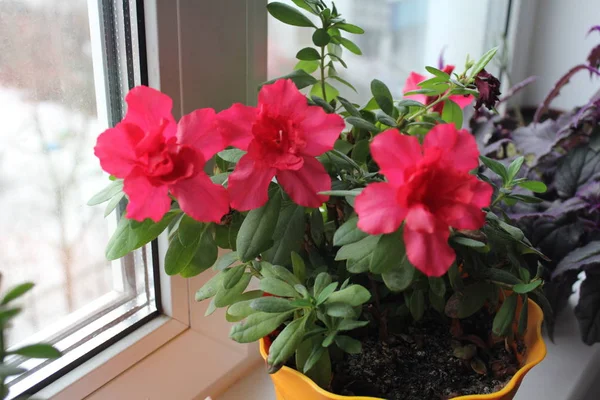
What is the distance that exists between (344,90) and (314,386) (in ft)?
2.19

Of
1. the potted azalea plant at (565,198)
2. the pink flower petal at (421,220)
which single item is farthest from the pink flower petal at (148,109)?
the potted azalea plant at (565,198)

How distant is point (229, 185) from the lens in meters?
0.45

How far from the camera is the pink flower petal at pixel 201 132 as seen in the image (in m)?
0.45

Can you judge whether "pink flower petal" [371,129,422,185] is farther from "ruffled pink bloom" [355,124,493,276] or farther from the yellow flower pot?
the yellow flower pot

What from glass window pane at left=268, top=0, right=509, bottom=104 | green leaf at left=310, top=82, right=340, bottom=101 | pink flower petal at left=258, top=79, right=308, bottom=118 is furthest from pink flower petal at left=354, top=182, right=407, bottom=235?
glass window pane at left=268, top=0, right=509, bottom=104

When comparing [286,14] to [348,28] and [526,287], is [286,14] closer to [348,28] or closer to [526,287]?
[348,28]

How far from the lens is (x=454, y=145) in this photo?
420mm

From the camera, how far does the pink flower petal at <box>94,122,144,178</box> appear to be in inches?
16.6

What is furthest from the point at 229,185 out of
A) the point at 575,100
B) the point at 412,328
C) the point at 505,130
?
the point at 575,100

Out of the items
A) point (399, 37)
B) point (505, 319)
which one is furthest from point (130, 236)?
point (399, 37)

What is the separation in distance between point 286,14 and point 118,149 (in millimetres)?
281

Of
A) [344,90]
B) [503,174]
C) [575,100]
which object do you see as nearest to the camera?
[503,174]

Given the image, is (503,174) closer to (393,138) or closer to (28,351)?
(393,138)

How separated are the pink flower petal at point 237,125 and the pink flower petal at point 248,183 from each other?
0.02m
